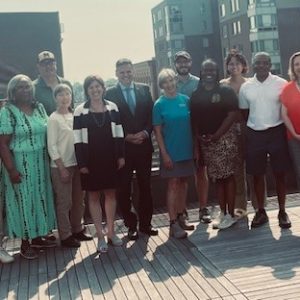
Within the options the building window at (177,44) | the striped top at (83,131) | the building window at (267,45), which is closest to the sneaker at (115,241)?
the striped top at (83,131)

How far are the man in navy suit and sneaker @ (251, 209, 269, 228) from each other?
1.15m

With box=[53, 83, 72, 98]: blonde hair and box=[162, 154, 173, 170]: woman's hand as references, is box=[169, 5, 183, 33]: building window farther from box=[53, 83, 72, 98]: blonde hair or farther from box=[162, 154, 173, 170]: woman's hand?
box=[53, 83, 72, 98]: blonde hair

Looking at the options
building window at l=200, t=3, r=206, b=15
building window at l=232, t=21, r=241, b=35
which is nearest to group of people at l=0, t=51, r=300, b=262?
building window at l=232, t=21, r=241, b=35

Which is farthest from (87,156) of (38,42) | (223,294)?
(38,42)

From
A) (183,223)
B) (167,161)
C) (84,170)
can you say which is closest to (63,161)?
(84,170)

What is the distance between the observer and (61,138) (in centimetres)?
505

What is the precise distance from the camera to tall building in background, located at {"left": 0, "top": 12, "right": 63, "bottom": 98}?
126ft

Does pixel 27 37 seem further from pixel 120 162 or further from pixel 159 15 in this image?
pixel 120 162

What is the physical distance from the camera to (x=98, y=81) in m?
4.96

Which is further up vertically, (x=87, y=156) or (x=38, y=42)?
(x=38, y=42)

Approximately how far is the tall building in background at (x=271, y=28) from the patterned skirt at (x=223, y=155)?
1631 inches

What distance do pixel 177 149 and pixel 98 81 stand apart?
43.3 inches

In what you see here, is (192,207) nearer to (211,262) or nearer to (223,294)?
(211,262)

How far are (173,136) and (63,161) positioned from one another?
116 cm
